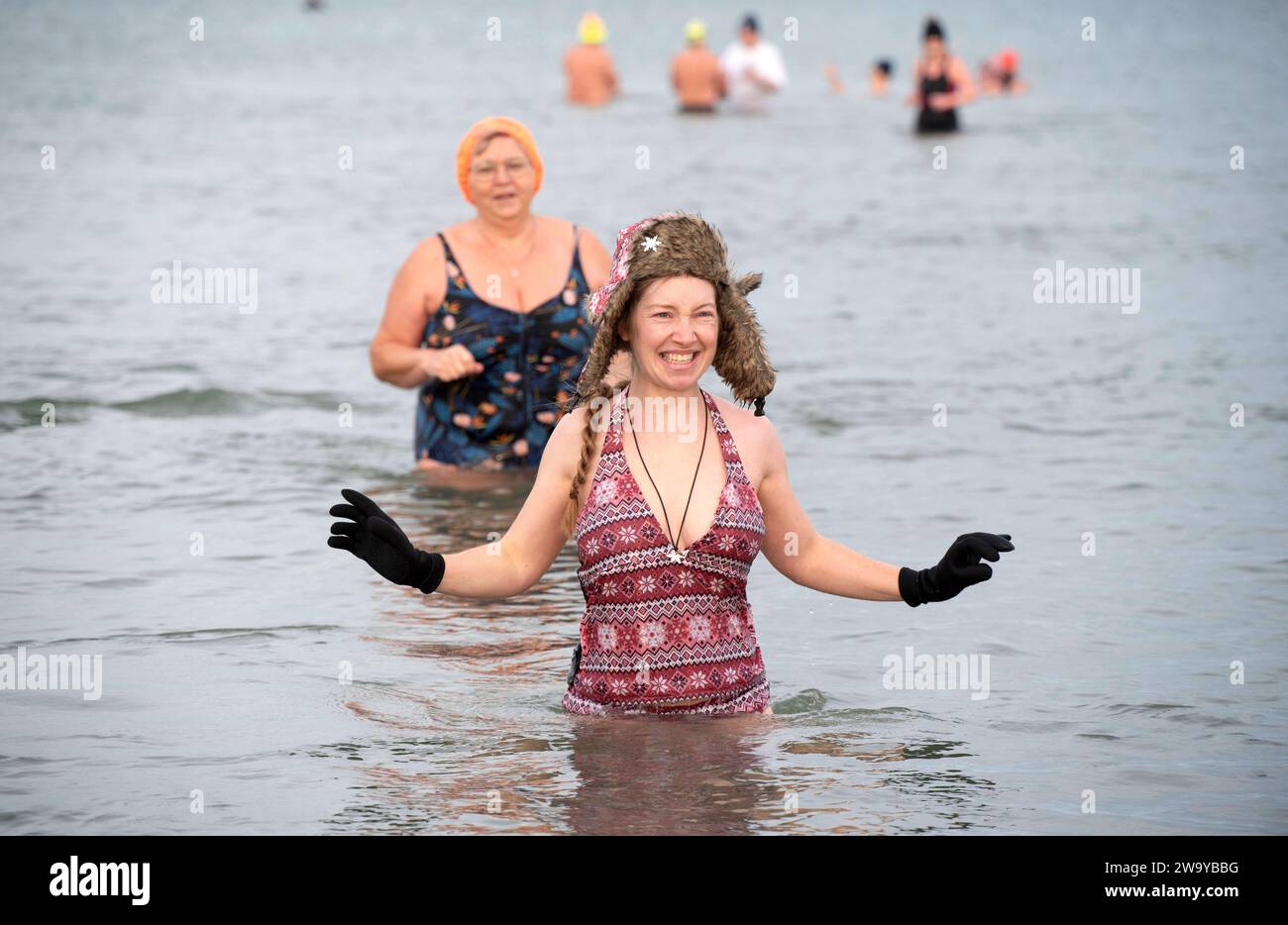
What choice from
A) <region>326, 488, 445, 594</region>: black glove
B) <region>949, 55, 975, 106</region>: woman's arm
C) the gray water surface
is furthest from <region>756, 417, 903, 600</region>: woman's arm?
<region>949, 55, 975, 106</region>: woman's arm

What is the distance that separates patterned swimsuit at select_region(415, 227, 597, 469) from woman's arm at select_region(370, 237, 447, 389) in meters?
0.04

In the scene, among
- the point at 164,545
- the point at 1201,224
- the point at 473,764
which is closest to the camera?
the point at 473,764

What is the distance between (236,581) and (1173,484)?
14.5 feet

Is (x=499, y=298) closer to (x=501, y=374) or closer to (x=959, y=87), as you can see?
(x=501, y=374)

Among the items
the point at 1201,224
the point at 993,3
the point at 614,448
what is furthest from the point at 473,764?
the point at 993,3

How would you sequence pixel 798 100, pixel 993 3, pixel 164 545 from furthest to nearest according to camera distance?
pixel 993 3 → pixel 798 100 → pixel 164 545

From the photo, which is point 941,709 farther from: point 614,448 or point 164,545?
point 164,545

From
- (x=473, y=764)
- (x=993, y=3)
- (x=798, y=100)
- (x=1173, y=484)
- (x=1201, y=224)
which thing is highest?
(x=993, y=3)

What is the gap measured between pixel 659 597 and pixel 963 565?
78cm

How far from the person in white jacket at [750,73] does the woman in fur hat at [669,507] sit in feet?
80.6

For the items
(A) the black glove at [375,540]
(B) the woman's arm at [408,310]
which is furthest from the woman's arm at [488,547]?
(B) the woman's arm at [408,310]

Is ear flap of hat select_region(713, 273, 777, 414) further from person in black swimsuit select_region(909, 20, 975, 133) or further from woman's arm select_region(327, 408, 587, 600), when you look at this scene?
person in black swimsuit select_region(909, 20, 975, 133)

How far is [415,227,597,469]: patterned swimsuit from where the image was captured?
27.6 ft

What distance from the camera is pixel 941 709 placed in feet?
20.3
